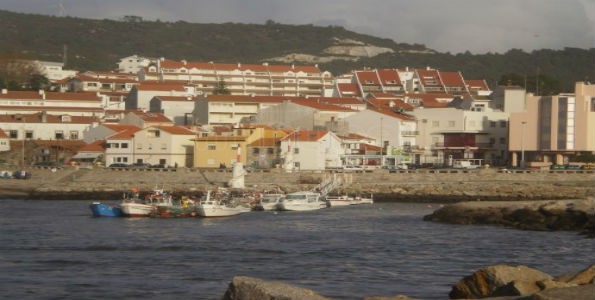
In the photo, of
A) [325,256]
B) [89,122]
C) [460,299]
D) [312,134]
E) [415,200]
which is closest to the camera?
[460,299]

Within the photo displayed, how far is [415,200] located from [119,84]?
6100 cm

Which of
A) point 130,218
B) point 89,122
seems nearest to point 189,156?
point 89,122

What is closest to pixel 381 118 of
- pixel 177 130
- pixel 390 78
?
pixel 177 130

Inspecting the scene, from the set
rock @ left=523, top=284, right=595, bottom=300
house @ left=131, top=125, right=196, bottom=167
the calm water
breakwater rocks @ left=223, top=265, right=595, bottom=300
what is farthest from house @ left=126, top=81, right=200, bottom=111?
rock @ left=523, top=284, right=595, bottom=300

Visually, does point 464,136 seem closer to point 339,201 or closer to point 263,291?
point 339,201

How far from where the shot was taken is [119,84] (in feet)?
373

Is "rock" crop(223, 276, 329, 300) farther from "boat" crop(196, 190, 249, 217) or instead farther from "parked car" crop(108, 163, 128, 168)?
"parked car" crop(108, 163, 128, 168)

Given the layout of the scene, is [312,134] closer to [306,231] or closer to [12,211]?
[12,211]

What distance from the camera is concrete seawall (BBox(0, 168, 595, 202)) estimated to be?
58.8 meters

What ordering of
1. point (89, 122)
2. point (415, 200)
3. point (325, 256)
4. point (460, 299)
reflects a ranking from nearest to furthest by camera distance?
point (460, 299) < point (325, 256) < point (415, 200) < point (89, 122)

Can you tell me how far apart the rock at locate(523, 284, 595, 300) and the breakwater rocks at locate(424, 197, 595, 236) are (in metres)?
21.0

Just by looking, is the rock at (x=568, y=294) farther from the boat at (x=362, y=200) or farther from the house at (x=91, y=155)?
the house at (x=91, y=155)

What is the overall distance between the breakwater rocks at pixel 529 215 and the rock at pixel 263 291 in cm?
2170

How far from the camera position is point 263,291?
17219 mm
